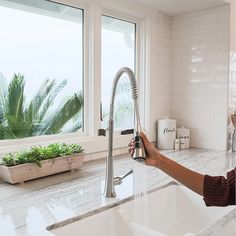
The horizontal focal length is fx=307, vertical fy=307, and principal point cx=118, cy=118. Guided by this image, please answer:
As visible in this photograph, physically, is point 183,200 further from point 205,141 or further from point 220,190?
point 205,141

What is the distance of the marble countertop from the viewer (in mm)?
905

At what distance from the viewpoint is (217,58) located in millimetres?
2191

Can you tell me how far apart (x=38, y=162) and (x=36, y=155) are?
4 cm

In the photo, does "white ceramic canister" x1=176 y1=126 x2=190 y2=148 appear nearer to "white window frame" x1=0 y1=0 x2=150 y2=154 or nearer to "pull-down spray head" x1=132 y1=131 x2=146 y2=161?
"white window frame" x1=0 y1=0 x2=150 y2=154

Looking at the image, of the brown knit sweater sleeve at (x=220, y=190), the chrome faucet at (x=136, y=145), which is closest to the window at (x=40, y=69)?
the chrome faucet at (x=136, y=145)

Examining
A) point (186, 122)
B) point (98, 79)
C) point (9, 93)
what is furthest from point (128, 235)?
point (186, 122)

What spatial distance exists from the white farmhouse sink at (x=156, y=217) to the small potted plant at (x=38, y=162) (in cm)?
44

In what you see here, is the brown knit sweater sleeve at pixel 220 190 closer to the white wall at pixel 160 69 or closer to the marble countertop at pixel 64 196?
the marble countertop at pixel 64 196

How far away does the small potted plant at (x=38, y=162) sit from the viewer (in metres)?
1.32

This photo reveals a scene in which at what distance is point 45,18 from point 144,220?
A: 119 centimetres

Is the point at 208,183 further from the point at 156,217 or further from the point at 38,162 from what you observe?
the point at 38,162

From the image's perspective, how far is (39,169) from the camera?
1383mm

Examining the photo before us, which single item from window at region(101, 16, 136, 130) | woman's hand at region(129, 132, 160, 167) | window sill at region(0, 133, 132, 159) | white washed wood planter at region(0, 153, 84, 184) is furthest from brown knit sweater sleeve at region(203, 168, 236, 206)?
window at region(101, 16, 136, 130)

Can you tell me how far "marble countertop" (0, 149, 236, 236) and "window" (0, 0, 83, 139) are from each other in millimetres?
337
